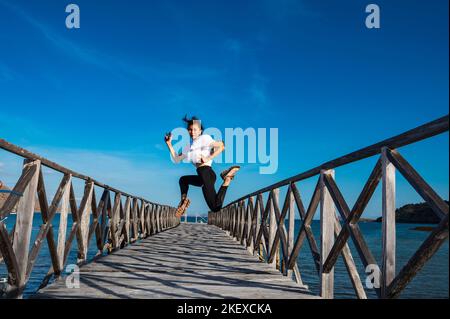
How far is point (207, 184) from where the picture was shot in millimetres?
6219

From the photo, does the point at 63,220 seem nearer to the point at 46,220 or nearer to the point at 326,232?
the point at 46,220

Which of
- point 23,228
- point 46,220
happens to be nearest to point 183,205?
point 46,220

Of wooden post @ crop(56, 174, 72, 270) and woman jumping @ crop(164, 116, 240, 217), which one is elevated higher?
woman jumping @ crop(164, 116, 240, 217)

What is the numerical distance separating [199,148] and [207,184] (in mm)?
598

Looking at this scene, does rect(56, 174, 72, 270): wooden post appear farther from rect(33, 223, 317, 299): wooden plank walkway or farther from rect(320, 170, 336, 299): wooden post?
rect(320, 170, 336, 299): wooden post

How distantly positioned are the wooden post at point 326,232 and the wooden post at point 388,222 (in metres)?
1.25

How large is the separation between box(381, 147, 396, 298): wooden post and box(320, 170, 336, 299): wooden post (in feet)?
4.10

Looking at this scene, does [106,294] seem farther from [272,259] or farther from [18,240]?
[272,259]

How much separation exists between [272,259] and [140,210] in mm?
6724

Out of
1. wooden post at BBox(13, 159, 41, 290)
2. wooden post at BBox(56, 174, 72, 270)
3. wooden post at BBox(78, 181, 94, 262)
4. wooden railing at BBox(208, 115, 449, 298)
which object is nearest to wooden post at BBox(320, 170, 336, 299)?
wooden railing at BBox(208, 115, 449, 298)

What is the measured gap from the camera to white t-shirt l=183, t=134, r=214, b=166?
234 inches

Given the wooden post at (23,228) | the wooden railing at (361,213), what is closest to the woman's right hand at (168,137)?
the wooden railing at (361,213)

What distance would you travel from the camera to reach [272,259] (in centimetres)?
664
